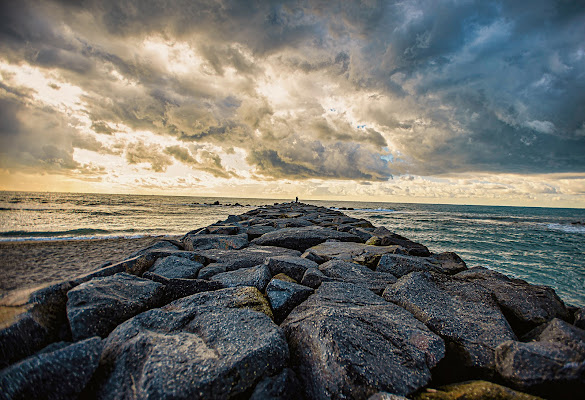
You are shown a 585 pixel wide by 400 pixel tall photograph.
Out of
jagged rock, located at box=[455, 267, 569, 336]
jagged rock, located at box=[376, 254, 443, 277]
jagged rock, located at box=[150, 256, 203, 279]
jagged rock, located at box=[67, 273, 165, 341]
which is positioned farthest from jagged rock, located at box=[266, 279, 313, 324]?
jagged rock, located at box=[455, 267, 569, 336]

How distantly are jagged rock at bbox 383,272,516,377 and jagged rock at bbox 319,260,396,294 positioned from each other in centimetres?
31

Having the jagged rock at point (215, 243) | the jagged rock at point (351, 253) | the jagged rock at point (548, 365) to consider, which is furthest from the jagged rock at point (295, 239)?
the jagged rock at point (548, 365)

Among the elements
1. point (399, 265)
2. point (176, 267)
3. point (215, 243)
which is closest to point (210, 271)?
point (176, 267)

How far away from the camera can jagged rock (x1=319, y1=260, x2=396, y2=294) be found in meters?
3.53

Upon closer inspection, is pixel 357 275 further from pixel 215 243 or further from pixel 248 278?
pixel 215 243

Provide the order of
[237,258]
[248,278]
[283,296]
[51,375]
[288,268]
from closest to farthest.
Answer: [51,375] → [283,296] → [248,278] → [288,268] → [237,258]

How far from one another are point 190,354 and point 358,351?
4.09 feet

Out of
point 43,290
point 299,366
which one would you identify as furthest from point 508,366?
point 43,290

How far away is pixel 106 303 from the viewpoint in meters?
2.47

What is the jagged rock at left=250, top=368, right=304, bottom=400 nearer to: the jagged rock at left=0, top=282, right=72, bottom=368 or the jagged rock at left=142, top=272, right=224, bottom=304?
the jagged rock at left=142, top=272, right=224, bottom=304

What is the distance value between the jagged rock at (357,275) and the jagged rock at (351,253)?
0.62 m

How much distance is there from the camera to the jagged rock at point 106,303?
2.32 m

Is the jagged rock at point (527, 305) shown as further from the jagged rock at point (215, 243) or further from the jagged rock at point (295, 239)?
the jagged rock at point (215, 243)

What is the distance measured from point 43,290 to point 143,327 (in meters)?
1.30
